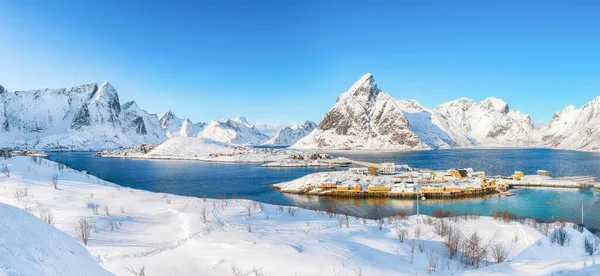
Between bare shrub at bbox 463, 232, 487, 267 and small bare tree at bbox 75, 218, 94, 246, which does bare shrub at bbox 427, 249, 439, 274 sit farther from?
small bare tree at bbox 75, 218, 94, 246

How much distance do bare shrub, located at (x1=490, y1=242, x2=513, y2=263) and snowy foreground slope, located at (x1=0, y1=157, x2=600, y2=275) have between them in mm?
294

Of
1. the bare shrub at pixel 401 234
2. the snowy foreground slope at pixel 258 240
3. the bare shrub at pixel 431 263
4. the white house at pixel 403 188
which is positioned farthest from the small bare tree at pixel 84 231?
the white house at pixel 403 188

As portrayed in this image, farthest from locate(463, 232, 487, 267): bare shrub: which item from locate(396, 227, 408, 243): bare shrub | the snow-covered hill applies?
the snow-covered hill

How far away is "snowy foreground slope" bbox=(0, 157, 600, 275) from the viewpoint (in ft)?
42.6

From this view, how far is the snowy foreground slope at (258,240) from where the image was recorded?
1299 cm

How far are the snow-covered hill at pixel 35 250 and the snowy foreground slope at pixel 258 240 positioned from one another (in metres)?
0.19

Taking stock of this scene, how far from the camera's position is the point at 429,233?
72.6ft

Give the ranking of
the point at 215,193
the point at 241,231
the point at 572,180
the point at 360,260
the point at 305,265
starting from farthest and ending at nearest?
the point at 572,180, the point at 215,193, the point at 241,231, the point at 360,260, the point at 305,265

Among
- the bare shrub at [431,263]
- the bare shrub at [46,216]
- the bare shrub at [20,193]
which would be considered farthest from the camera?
the bare shrub at [20,193]

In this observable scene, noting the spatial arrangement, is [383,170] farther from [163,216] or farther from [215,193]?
[163,216]

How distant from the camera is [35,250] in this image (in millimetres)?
5203

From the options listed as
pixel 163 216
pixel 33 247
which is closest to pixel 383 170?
pixel 163 216

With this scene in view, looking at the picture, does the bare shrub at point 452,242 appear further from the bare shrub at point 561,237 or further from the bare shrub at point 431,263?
the bare shrub at point 561,237

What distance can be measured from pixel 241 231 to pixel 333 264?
220 inches
